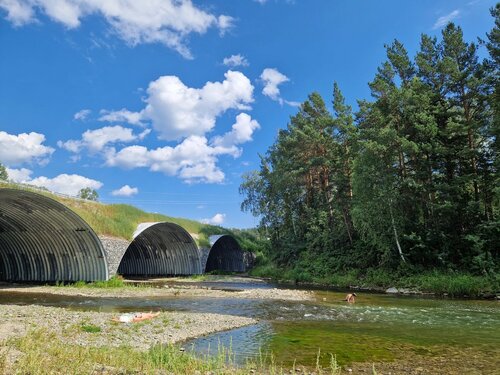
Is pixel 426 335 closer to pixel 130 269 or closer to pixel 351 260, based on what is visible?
pixel 351 260

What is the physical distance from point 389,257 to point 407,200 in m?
5.36

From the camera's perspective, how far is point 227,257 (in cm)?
6862

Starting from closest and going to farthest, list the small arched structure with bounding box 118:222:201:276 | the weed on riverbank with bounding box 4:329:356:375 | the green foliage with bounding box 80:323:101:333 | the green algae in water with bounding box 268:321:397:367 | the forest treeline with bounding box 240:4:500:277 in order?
1. the weed on riverbank with bounding box 4:329:356:375
2. the green algae in water with bounding box 268:321:397:367
3. the green foliage with bounding box 80:323:101:333
4. the forest treeline with bounding box 240:4:500:277
5. the small arched structure with bounding box 118:222:201:276

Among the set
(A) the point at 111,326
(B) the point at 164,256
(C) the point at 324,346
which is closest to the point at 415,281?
(C) the point at 324,346

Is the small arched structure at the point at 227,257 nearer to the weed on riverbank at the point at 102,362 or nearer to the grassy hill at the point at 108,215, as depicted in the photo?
the grassy hill at the point at 108,215

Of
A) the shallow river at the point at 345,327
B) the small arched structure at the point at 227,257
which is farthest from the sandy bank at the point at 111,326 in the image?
the small arched structure at the point at 227,257

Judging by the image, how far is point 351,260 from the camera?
4188 cm

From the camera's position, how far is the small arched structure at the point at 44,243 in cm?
3253

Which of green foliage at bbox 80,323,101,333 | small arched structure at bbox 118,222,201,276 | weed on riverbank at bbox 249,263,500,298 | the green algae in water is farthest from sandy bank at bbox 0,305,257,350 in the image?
small arched structure at bbox 118,222,201,276

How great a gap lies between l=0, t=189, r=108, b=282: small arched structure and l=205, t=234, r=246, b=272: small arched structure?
30.3 metres

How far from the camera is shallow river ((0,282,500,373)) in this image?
11.8m

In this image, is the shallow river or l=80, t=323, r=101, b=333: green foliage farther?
l=80, t=323, r=101, b=333: green foliage

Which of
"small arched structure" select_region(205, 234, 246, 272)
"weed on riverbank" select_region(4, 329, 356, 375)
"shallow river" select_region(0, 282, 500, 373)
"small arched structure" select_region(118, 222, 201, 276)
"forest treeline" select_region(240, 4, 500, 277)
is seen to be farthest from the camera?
"small arched structure" select_region(205, 234, 246, 272)

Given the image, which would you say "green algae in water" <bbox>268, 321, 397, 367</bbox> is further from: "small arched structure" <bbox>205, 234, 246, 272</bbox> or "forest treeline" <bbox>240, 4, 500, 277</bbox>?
"small arched structure" <bbox>205, 234, 246, 272</bbox>
